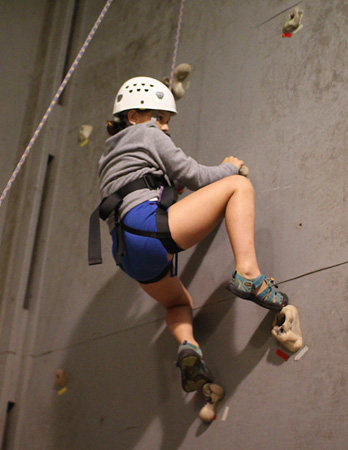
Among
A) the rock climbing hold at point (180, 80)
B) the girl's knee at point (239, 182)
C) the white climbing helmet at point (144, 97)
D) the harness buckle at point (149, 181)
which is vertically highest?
the rock climbing hold at point (180, 80)

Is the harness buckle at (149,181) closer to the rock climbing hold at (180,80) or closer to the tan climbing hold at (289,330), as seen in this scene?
the tan climbing hold at (289,330)

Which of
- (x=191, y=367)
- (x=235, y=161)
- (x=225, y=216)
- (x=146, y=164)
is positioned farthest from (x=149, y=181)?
(x=191, y=367)

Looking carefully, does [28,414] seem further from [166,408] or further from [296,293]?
[296,293]

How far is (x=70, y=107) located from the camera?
343cm

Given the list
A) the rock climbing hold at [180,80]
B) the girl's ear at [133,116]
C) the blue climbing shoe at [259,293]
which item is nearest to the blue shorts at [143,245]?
the blue climbing shoe at [259,293]

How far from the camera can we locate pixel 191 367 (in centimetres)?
194

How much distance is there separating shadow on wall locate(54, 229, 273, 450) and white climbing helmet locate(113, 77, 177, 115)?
0.56 metres

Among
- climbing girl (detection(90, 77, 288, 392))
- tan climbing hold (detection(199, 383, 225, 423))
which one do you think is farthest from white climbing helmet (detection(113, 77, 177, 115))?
tan climbing hold (detection(199, 383, 225, 423))

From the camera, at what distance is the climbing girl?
6.19 ft

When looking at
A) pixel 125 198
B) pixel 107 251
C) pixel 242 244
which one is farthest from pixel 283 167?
pixel 107 251

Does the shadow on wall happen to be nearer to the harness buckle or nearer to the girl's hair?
the harness buckle

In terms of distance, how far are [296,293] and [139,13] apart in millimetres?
1983

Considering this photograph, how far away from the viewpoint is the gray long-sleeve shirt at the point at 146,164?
1986 mm

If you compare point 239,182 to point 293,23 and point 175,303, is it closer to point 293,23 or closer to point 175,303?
point 175,303
